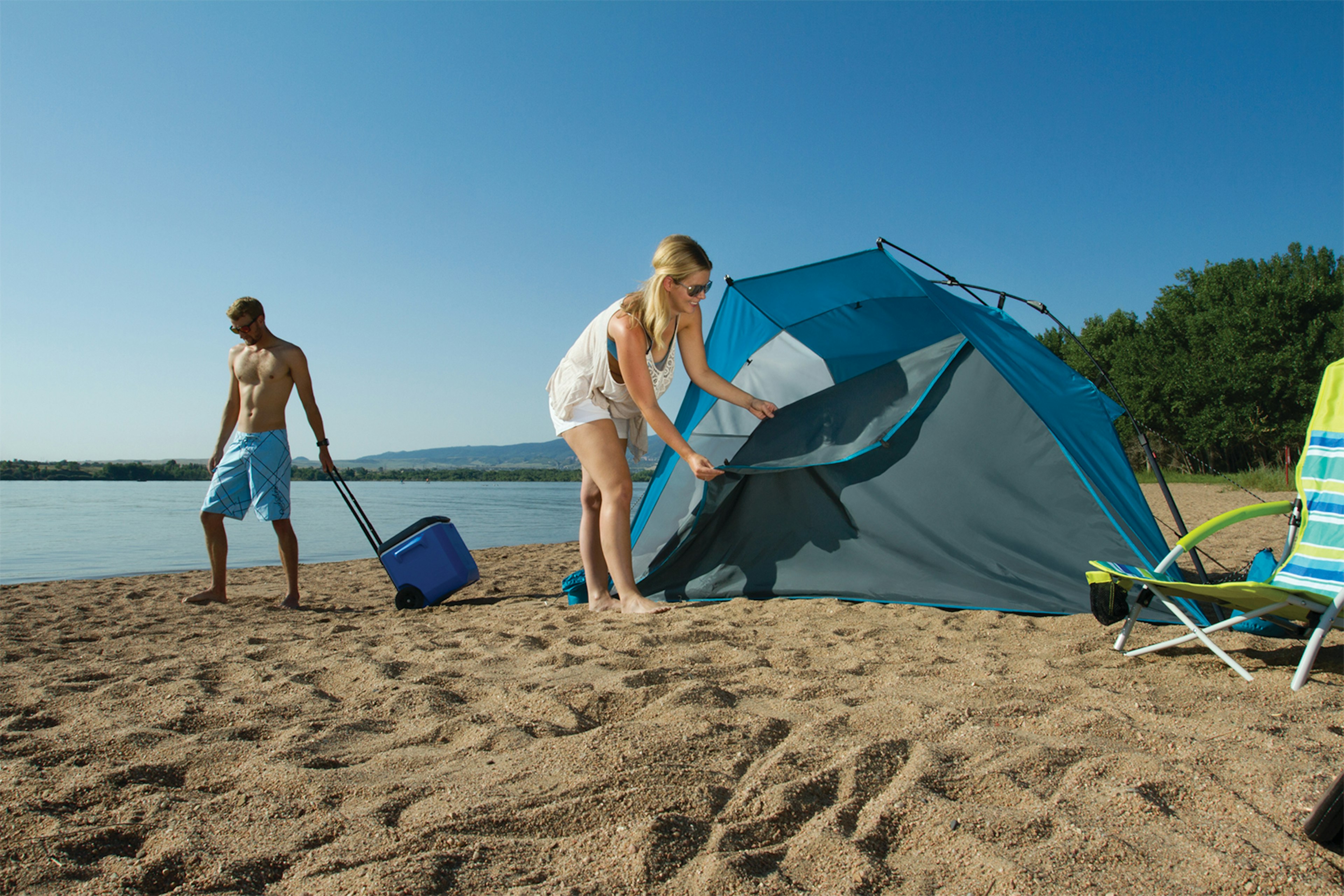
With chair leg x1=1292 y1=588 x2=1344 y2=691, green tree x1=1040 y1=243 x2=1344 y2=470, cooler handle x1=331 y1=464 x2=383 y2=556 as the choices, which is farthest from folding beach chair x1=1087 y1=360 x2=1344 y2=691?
green tree x1=1040 y1=243 x2=1344 y2=470

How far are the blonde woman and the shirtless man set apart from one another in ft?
5.19

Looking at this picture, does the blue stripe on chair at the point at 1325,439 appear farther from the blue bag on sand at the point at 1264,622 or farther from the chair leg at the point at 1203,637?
the chair leg at the point at 1203,637

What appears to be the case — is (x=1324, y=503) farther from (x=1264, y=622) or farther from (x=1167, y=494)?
(x=1167, y=494)

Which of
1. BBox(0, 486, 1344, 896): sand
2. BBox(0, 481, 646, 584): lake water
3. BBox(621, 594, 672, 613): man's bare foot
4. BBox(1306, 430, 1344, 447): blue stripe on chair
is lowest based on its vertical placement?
BBox(0, 481, 646, 584): lake water

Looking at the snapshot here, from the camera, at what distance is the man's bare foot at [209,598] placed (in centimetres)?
405

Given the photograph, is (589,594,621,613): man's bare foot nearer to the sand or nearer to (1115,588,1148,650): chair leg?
the sand

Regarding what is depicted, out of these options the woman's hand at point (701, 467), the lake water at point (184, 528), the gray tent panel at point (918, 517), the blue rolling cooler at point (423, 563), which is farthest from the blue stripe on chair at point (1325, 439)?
the lake water at point (184, 528)

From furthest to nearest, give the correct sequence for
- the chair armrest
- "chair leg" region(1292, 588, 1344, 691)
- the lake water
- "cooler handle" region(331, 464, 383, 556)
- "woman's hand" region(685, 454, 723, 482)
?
1. the lake water
2. "cooler handle" region(331, 464, 383, 556)
3. "woman's hand" region(685, 454, 723, 482)
4. the chair armrest
5. "chair leg" region(1292, 588, 1344, 691)

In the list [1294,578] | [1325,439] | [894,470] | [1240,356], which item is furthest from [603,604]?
[1240,356]

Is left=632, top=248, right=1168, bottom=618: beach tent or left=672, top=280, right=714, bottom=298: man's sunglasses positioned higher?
left=672, top=280, right=714, bottom=298: man's sunglasses

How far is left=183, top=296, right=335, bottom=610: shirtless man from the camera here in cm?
392

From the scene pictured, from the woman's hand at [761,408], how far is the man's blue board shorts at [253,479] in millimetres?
2411

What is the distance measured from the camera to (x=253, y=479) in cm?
390

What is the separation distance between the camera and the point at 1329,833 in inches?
47.7
